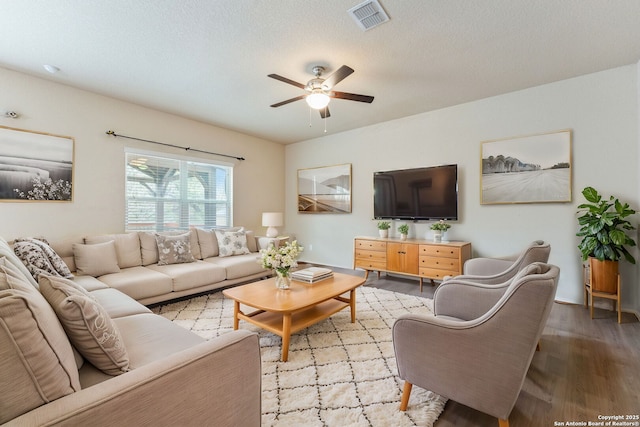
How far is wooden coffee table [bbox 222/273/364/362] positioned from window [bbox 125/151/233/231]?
7.87 feet

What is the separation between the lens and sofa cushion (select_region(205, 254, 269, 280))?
3649 millimetres

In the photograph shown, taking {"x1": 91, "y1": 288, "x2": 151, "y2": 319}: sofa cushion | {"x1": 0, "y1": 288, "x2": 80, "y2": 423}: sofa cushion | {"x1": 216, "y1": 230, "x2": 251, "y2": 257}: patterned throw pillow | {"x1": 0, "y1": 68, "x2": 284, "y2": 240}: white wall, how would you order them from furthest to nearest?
{"x1": 216, "y1": 230, "x2": 251, "y2": 257}: patterned throw pillow
{"x1": 0, "y1": 68, "x2": 284, "y2": 240}: white wall
{"x1": 91, "y1": 288, "x2": 151, "y2": 319}: sofa cushion
{"x1": 0, "y1": 288, "x2": 80, "y2": 423}: sofa cushion

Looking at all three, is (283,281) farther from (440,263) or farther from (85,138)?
(85,138)

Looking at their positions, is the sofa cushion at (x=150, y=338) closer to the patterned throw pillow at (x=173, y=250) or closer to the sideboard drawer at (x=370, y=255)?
the patterned throw pillow at (x=173, y=250)

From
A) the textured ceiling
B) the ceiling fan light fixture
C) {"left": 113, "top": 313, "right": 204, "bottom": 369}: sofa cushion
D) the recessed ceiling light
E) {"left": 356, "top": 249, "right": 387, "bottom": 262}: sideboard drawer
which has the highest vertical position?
the textured ceiling

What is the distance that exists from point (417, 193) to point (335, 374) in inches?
121

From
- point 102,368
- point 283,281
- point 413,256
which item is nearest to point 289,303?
point 283,281

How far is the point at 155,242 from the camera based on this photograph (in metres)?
3.64

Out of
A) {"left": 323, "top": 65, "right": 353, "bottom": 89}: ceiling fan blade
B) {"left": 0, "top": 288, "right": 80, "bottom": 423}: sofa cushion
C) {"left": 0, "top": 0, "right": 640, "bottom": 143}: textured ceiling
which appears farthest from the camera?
{"left": 323, "top": 65, "right": 353, "bottom": 89}: ceiling fan blade

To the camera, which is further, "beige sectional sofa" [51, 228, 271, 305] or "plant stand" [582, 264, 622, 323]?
"beige sectional sofa" [51, 228, 271, 305]

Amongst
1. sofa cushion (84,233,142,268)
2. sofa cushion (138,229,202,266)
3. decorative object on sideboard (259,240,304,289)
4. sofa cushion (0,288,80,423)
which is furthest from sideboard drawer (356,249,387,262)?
sofa cushion (0,288,80,423)

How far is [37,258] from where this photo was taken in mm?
2283

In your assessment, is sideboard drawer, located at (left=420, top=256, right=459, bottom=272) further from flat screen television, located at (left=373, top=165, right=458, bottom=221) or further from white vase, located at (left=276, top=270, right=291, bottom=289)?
white vase, located at (left=276, top=270, right=291, bottom=289)

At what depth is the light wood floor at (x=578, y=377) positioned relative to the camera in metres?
1.54
